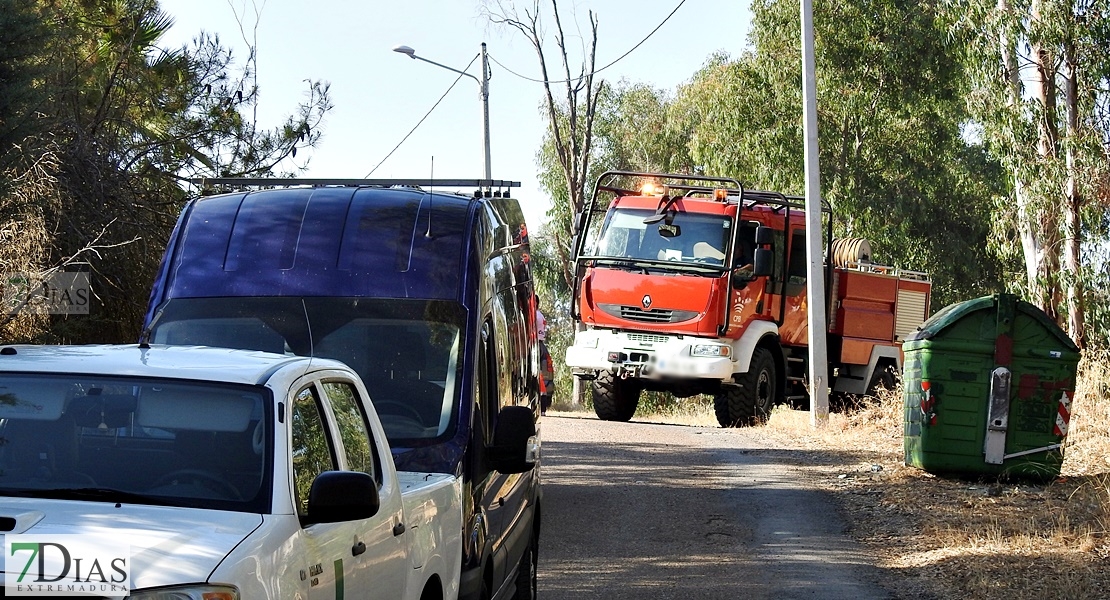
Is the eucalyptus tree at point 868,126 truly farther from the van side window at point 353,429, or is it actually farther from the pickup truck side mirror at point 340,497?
the pickup truck side mirror at point 340,497

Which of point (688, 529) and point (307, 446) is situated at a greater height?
point (307, 446)

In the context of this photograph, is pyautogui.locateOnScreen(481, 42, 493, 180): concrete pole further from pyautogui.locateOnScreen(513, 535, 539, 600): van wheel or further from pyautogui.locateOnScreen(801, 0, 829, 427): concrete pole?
pyautogui.locateOnScreen(513, 535, 539, 600): van wheel

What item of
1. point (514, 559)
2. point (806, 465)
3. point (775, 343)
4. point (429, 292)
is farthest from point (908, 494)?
point (775, 343)

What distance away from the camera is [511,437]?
5.87m

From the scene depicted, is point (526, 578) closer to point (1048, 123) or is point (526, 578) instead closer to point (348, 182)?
point (348, 182)

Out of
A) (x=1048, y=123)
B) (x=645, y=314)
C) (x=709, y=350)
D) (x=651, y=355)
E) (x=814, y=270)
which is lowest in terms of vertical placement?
(x=651, y=355)

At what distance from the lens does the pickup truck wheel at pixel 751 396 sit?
18.4 meters

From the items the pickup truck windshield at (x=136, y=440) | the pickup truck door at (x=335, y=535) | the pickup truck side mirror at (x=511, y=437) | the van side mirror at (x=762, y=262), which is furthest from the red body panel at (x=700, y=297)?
the pickup truck windshield at (x=136, y=440)

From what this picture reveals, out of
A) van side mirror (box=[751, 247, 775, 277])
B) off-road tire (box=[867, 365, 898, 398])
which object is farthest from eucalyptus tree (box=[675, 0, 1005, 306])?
van side mirror (box=[751, 247, 775, 277])

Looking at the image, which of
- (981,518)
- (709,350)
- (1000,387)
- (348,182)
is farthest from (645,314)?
(348,182)

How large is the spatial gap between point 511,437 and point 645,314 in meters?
12.3

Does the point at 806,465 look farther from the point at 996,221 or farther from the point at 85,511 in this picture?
the point at 85,511

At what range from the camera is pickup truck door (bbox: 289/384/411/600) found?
13.2ft

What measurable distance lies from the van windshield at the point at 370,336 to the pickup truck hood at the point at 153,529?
88.8 inches
